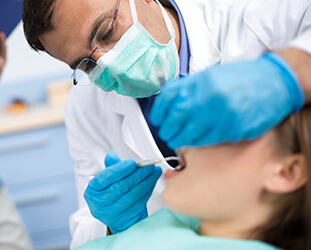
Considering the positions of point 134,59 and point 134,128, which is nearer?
point 134,59

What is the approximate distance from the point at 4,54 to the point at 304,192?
1.26 meters

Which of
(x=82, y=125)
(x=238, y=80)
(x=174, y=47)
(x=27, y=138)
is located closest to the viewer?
(x=238, y=80)

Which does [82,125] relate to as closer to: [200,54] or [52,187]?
[200,54]

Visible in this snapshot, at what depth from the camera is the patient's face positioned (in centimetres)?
68

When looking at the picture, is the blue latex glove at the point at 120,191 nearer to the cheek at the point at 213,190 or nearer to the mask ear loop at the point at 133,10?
the cheek at the point at 213,190

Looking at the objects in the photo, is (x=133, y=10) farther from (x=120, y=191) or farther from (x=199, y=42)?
(x=120, y=191)

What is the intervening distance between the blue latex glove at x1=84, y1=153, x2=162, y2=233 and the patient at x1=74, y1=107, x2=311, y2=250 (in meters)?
0.16

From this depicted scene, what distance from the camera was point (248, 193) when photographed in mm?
716

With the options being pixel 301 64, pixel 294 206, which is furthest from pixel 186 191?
pixel 301 64

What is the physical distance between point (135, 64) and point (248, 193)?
594mm

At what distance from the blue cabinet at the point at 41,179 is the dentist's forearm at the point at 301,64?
6.30 ft

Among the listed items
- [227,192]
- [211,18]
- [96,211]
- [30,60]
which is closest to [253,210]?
[227,192]

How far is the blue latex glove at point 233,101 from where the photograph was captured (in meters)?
0.57

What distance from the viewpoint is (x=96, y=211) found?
1007 mm
